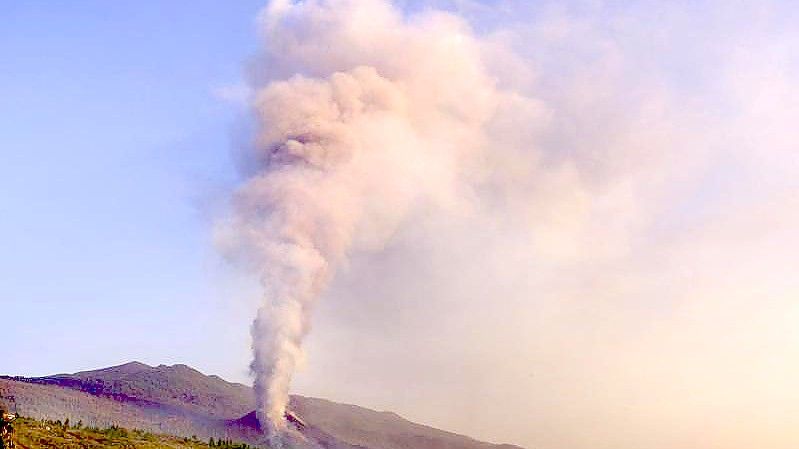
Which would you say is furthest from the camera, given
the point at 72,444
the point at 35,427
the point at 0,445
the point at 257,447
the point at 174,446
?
the point at 257,447

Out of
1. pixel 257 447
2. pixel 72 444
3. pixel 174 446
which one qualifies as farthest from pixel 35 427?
pixel 257 447

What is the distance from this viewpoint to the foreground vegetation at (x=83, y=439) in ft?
393

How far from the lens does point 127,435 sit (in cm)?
15375

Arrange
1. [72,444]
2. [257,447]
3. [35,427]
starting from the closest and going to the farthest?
[72,444] < [35,427] < [257,447]

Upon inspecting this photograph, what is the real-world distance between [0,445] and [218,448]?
87151 mm

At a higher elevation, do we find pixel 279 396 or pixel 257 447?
pixel 279 396

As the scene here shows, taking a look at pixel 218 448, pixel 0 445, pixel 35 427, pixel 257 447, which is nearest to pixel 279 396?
pixel 257 447

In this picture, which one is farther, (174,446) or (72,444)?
(174,446)

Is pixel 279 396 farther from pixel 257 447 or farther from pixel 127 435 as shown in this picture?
pixel 127 435

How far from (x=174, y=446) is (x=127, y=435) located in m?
12.2

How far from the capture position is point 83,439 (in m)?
136

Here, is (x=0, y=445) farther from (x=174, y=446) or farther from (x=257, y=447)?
(x=257, y=447)

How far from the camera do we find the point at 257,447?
197375 millimetres

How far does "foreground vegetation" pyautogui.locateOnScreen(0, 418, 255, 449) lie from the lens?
119812 mm
